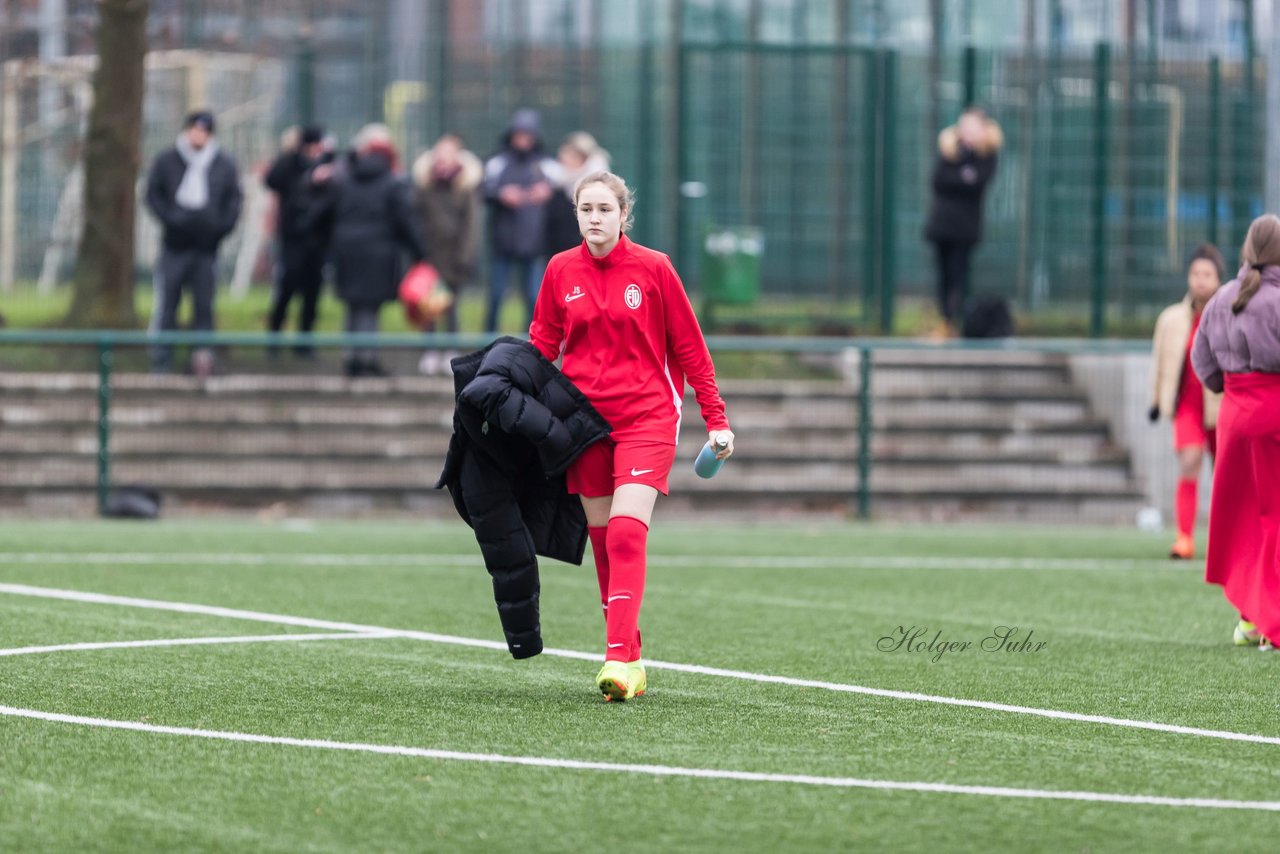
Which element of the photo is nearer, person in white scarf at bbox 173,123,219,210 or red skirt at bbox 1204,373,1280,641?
red skirt at bbox 1204,373,1280,641

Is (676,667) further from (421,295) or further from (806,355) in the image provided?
(421,295)

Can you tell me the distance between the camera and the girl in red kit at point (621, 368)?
8.48 m

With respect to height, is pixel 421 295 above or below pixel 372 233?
below

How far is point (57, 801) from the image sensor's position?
647 cm

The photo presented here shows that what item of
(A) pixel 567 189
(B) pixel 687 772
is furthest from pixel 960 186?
(B) pixel 687 772

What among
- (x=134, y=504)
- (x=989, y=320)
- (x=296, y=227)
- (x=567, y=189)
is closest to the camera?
(x=134, y=504)

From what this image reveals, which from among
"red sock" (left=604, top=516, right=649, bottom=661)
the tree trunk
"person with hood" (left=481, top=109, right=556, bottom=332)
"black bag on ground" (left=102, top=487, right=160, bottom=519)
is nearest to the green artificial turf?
"red sock" (left=604, top=516, right=649, bottom=661)

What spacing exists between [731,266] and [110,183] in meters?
6.08

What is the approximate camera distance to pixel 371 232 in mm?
20109

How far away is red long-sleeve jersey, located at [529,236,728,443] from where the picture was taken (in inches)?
337

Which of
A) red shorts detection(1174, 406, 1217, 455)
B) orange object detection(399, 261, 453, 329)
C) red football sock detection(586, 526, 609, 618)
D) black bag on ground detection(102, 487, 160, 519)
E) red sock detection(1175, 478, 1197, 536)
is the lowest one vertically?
black bag on ground detection(102, 487, 160, 519)

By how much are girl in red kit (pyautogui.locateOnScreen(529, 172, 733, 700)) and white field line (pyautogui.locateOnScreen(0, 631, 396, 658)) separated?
86.6 inches

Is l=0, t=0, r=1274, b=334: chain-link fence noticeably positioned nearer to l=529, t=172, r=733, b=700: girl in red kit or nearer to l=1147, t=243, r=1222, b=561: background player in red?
l=1147, t=243, r=1222, b=561: background player in red

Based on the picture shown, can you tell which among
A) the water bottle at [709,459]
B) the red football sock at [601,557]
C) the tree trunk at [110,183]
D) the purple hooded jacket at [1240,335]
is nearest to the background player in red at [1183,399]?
the purple hooded jacket at [1240,335]
